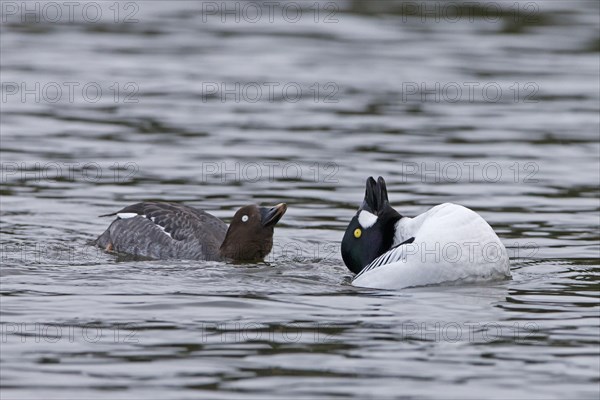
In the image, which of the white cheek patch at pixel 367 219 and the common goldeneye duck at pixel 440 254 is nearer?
the common goldeneye duck at pixel 440 254

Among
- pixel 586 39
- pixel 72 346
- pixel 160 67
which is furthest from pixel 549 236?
pixel 586 39

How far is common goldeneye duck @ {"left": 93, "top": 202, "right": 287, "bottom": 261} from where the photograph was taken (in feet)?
47.3

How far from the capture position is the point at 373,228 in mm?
13117

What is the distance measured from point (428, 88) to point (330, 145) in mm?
4401

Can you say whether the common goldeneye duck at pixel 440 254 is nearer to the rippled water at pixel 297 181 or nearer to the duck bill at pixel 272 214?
the rippled water at pixel 297 181

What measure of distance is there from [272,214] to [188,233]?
98 cm

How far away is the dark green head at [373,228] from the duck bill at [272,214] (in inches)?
47.7

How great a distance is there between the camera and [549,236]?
15.1 metres

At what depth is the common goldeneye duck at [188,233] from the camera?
1442 cm

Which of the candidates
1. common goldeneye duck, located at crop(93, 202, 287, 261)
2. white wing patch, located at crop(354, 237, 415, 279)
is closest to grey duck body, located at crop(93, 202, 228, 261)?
common goldeneye duck, located at crop(93, 202, 287, 261)

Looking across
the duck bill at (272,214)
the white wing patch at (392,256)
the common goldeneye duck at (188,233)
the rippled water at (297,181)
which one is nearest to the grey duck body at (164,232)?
the common goldeneye duck at (188,233)

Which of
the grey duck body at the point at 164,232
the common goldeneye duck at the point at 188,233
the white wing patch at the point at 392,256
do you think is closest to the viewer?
the white wing patch at the point at 392,256

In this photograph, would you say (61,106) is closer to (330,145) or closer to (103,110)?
(103,110)

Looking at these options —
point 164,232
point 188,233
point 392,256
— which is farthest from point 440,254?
point 164,232
